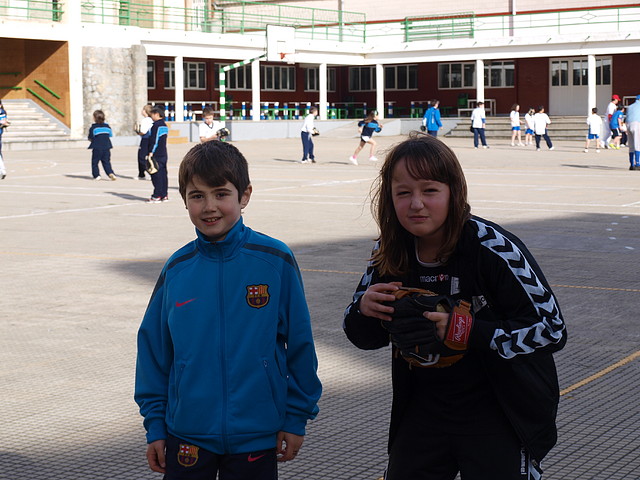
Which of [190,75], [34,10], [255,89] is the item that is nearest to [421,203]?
[34,10]

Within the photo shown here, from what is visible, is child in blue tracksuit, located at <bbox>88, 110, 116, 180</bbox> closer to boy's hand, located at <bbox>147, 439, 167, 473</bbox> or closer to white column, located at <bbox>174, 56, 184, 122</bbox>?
boy's hand, located at <bbox>147, 439, 167, 473</bbox>

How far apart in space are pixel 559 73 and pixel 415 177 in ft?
181

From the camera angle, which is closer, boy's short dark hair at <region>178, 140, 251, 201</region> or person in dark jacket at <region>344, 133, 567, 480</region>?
person in dark jacket at <region>344, 133, 567, 480</region>

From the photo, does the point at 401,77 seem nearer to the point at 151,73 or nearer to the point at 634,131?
the point at 151,73

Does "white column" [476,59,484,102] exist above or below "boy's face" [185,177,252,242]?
above

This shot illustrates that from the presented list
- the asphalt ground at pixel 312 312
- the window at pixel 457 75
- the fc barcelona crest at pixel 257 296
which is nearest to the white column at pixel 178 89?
the window at pixel 457 75

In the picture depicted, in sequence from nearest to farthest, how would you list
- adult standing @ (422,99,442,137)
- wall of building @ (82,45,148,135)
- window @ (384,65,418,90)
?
adult standing @ (422,99,442,137) → wall of building @ (82,45,148,135) → window @ (384,65,418,90)

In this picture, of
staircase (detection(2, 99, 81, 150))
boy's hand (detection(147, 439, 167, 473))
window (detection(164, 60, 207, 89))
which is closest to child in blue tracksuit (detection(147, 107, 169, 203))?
boy's hand (detection(147, 439, 167, 473))

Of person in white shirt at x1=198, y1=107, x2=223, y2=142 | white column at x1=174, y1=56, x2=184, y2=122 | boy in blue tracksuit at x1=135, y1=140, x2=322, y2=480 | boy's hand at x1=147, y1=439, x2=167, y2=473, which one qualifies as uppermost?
white column at x1=174, y1=56, x2=184, y2=122

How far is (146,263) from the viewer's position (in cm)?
1177

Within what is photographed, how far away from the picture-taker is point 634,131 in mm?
26219

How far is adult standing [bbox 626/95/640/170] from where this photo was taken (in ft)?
84.8

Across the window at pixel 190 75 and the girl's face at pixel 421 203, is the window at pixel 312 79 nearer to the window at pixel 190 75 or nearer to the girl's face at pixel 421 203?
the window at pixel 190 75

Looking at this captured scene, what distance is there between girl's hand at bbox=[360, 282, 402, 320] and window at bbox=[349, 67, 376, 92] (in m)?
60.8
